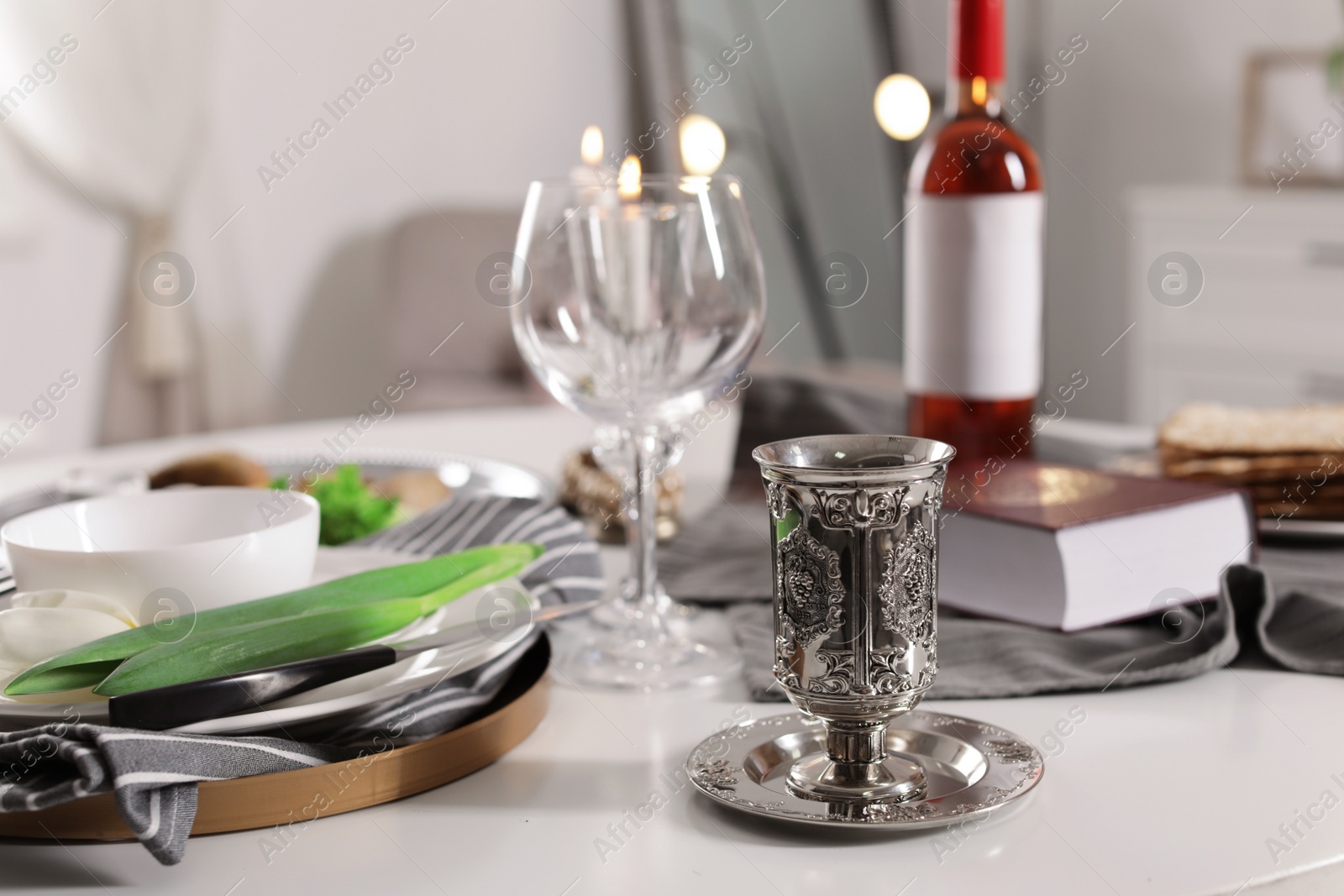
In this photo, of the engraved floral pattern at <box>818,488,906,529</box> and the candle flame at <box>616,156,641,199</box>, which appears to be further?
the candle flame at <box>616,156,641,199</box>

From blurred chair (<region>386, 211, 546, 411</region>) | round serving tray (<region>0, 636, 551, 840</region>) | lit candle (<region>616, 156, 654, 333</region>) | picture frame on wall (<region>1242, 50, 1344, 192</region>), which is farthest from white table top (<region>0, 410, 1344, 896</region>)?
picture frame on wall (<region>1242, 50, 1344, 192</region>)

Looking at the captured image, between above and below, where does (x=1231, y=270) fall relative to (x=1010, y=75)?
below

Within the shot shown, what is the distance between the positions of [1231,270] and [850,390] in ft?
6.59

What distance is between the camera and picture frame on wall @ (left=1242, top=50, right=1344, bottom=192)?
9.29ft

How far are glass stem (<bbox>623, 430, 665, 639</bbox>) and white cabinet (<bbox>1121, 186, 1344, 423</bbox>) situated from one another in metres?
2.36

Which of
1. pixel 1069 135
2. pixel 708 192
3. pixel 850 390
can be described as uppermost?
pixel 1069 135

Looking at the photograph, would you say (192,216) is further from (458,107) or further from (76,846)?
(76,846)

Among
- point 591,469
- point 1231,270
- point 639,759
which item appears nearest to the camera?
point 639,759

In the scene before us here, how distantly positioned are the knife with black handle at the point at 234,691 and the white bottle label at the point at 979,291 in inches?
16.7

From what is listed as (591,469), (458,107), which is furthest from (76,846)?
(458,107)

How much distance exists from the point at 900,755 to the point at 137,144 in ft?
9.24

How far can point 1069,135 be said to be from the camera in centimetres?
341

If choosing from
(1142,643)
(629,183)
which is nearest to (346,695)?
(629,183)

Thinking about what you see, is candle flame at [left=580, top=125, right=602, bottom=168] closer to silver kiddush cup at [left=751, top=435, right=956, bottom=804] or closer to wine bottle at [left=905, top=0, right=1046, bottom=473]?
wine bottle at [left=905, top=0, right=1046, bottom=473]
